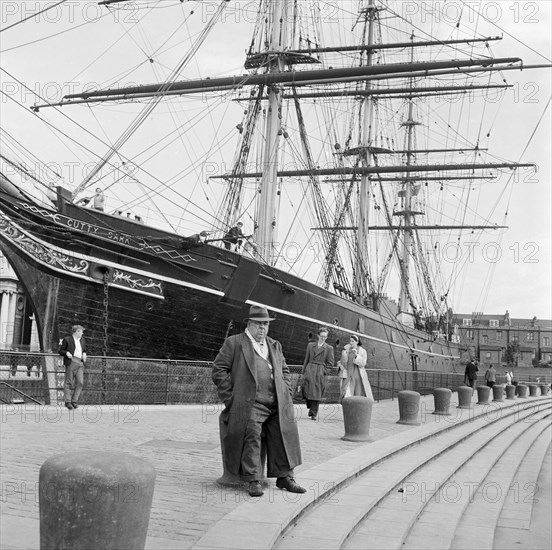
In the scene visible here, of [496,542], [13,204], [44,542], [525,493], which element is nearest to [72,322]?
[13,204]

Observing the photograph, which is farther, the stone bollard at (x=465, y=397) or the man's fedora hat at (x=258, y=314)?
the stone bollard at (x=465, y=397)

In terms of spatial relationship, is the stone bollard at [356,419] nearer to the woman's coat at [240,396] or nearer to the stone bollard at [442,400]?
the woman's coat at [240,396]

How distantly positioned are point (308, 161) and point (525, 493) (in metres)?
19.5

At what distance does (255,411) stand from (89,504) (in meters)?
2.86

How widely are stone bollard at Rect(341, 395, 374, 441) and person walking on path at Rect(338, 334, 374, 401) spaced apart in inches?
78.2

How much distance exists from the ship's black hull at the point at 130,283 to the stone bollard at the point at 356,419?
25.5 feet

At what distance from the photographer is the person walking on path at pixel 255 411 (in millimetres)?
5836

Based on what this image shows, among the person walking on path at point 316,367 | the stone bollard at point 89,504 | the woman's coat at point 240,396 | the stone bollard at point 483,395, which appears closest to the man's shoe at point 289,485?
the woman's coat at point 240,396

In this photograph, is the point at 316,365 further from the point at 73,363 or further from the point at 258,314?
the point at 258,314

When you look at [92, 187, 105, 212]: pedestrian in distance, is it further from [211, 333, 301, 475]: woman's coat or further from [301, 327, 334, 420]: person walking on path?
[211, 333, 301, 475]: woman's coat

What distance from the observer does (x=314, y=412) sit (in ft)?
41.7

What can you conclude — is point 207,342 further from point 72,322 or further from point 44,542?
point 44,542

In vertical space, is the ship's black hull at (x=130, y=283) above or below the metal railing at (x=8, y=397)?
above

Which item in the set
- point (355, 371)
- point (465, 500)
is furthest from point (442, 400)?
point (465, 500)
